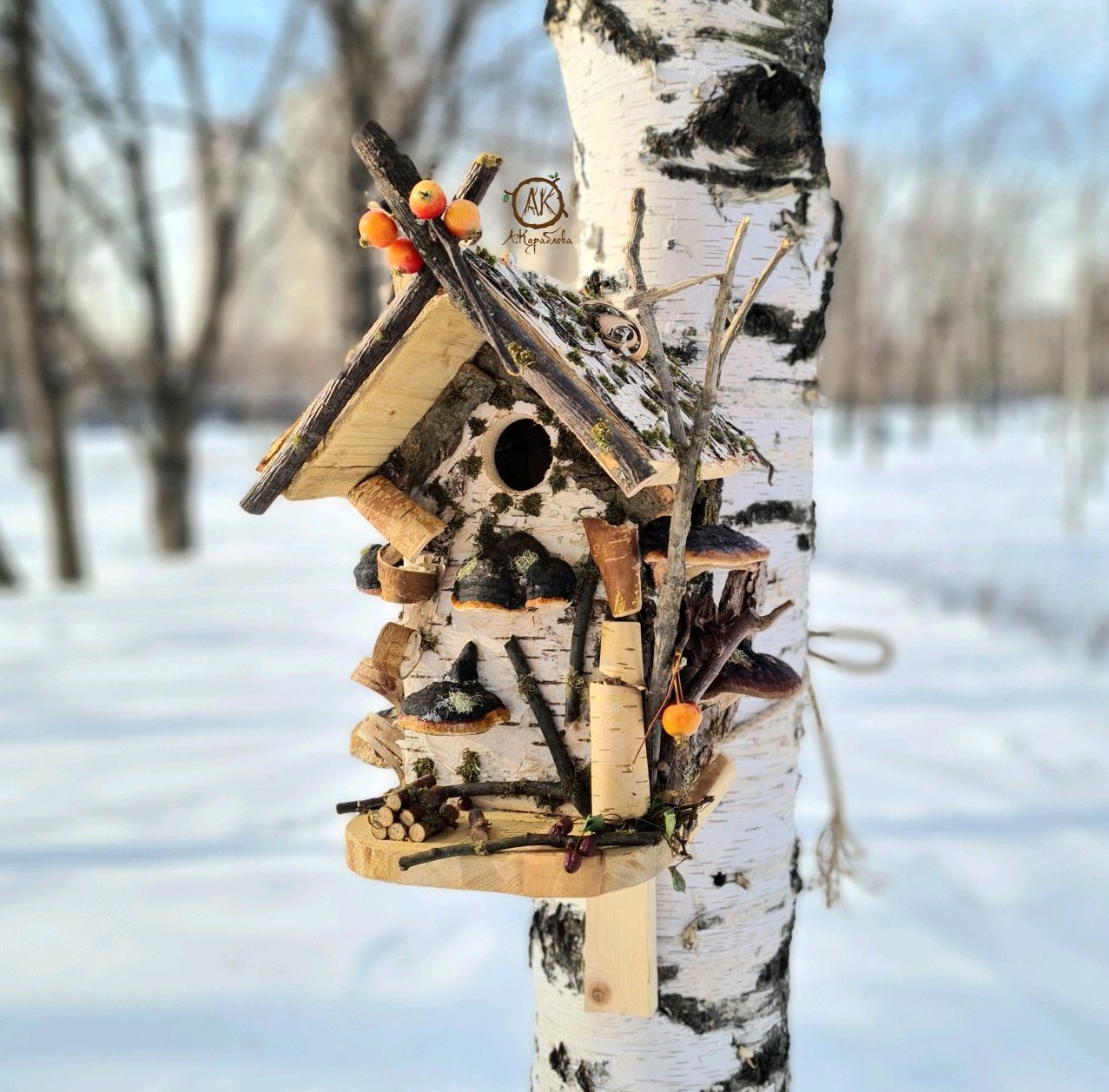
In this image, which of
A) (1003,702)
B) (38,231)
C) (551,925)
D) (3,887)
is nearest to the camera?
(551,925)

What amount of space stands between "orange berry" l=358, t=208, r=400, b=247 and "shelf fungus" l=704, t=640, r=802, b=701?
736mm

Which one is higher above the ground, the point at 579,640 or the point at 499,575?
the point at 499,575

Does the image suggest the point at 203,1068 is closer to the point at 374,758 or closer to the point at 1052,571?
the point at 374,758

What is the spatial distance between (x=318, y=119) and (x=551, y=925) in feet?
40.3

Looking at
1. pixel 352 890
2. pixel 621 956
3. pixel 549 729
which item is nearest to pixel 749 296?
pixel 549 729

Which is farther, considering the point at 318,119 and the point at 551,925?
the point at 318,119

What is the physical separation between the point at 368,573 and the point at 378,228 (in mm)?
596

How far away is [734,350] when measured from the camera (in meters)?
1.70

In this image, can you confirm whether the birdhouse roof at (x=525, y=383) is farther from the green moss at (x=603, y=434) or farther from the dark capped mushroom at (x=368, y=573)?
the dark capped mushroom at (x=368, y=573)

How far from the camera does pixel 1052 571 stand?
10.2m

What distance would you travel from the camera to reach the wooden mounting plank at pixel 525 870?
1251 mm

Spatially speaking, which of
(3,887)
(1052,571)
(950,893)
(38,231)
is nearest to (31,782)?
(3,887)

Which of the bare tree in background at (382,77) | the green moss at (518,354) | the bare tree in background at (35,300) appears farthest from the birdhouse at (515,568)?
the bare tree in background at (35,300)

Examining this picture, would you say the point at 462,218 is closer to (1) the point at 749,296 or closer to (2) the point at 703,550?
(1) the point at 749,296
